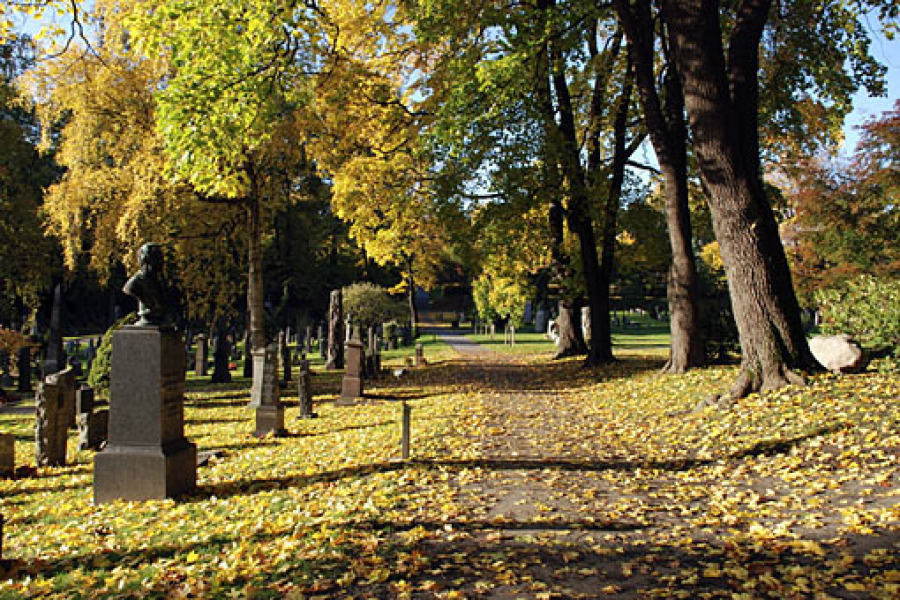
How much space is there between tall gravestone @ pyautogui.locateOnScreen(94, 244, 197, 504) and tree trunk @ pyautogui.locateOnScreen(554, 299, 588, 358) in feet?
57.3

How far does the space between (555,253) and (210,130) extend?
13.2 meters

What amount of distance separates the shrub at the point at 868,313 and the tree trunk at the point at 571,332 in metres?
10.8

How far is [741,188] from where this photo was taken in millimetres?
9438

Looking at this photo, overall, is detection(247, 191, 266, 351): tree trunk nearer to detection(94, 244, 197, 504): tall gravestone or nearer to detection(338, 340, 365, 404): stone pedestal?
Result: detection(338, 340, 365, 404): stone pedestal

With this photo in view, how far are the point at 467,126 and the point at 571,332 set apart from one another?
11330mm

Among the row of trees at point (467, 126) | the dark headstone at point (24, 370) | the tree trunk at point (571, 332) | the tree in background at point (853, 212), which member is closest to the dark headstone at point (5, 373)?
the dark headstone at point (24, 370)

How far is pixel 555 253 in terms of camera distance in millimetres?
21516

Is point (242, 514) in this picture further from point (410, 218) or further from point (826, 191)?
point (826, 191)

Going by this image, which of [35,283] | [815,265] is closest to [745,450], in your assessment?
[815,265]

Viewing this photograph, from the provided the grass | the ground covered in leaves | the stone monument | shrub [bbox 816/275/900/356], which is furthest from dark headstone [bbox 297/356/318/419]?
the grass

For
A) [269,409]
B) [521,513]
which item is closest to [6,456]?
[269,409]

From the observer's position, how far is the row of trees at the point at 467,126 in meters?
9.67

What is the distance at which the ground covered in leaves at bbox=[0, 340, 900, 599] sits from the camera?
13.4ft

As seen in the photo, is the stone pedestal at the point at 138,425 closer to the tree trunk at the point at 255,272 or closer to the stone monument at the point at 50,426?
the stone monument at the point at 50,426
